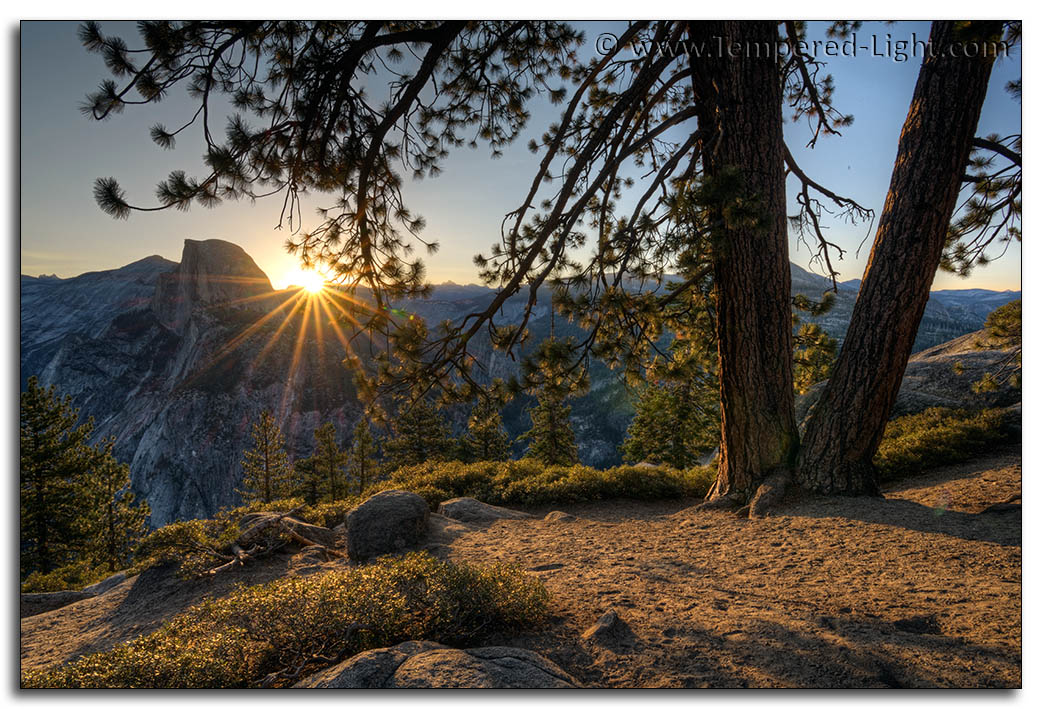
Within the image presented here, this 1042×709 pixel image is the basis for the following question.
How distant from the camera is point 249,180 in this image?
3.30m

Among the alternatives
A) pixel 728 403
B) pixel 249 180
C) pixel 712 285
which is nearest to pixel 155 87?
pixel 249 180

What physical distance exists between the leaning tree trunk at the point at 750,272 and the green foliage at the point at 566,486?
1476 millimetres

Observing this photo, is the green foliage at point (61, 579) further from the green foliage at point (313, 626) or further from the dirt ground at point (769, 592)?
the green foliage at point (313, 626)

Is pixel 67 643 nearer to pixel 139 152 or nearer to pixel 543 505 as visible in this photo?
pixel 139 152

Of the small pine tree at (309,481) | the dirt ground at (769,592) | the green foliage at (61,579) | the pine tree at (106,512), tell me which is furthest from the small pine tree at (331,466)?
the dirt ground at (769,592)

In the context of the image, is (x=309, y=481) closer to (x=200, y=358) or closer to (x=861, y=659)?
(x=200, y=358)

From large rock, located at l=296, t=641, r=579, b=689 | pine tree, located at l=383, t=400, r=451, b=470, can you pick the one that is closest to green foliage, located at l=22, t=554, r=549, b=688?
large rock, located at l=296, t=641, r=579, b=689

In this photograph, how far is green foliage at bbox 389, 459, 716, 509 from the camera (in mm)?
6445

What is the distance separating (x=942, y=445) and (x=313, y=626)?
7.64 meters

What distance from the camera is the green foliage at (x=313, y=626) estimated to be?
6.44 feet

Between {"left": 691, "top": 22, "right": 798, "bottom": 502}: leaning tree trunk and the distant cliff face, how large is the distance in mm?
1337

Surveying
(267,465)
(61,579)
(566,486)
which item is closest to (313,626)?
(566,486)

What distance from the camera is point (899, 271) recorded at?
4.12 metres

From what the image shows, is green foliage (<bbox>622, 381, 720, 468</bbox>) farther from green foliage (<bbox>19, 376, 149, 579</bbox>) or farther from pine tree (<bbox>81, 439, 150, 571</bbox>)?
pine tree (<bbox>81, 439, 150, 571</bbox>)
